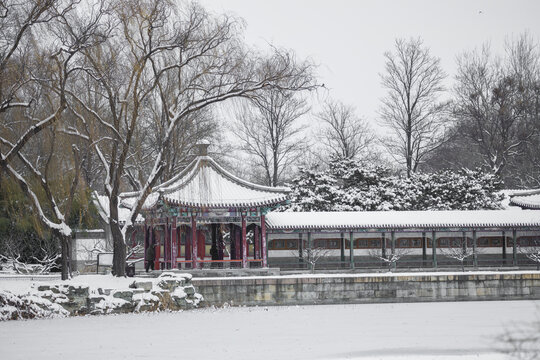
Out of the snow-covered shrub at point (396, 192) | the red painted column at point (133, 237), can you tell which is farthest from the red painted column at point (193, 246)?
the snow-covered shrub at point (396, 192)

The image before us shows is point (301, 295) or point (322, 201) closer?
point (301, 295)

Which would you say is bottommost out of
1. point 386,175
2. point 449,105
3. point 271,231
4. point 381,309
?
point 381,309

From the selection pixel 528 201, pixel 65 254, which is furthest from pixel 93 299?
pixel 528 201

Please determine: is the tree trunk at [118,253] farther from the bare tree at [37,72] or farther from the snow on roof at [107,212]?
the snow on roof at [107,212]

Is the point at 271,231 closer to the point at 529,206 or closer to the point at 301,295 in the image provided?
the point at 301,295

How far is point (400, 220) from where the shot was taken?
30.8 metres

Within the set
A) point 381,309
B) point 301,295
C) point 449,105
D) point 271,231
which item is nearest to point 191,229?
point 271,231

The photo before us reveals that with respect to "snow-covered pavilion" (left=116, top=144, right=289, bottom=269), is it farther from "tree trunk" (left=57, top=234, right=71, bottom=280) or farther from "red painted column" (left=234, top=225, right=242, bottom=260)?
"tree trunk" (left=57, top=234, right=71, bottom=280)

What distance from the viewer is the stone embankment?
1886cm

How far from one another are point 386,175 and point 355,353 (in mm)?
27734

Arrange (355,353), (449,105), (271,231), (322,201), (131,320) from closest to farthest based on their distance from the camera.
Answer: (355,353)
(131,320)
(271,231)
(322,201)
(449,105)

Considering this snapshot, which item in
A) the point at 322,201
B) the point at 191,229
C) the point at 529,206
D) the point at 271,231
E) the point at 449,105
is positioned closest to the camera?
the point at 191,229

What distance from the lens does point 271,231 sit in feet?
98.9

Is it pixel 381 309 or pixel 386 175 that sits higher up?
pixel 386 175
